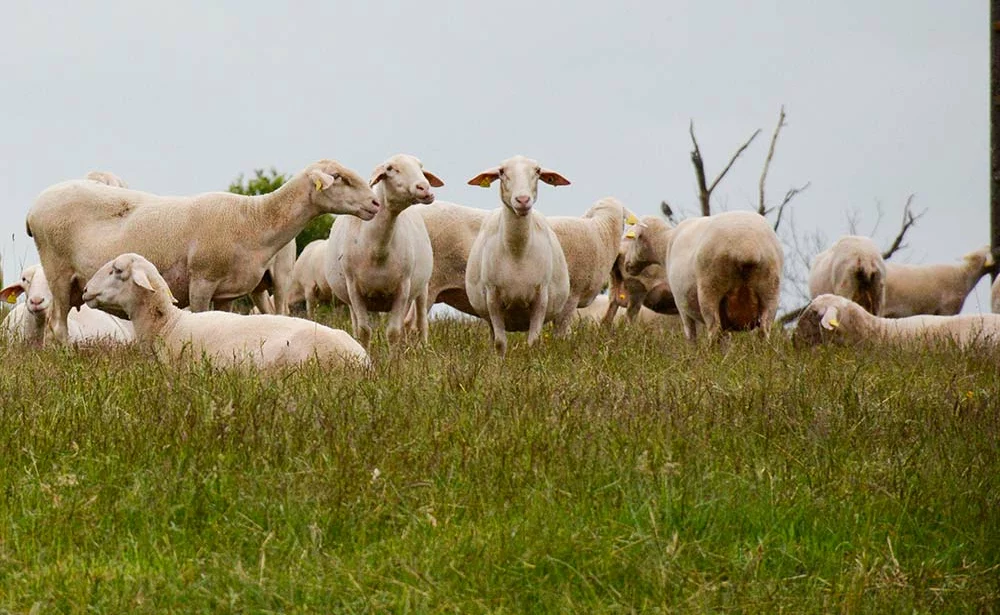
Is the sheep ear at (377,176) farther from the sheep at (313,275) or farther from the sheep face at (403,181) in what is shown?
the sheep at (313,275)

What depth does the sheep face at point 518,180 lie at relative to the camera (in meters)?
11.1

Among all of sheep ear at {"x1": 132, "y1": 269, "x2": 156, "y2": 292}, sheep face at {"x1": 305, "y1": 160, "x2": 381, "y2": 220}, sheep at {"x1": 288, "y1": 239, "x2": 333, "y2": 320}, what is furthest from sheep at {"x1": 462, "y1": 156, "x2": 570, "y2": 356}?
sheep at {"x1": 288, "y1": 239, "x2": 333, "y2": 320}

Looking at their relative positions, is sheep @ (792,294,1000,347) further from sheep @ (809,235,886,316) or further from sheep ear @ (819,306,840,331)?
sheep @ (809,235,886,316)

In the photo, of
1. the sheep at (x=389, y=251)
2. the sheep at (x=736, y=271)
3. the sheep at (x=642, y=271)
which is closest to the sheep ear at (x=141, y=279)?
the sheep at (x=389, y=251)

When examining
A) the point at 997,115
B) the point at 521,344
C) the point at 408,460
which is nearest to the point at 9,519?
the point at 408,460

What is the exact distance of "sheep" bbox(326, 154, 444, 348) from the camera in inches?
463

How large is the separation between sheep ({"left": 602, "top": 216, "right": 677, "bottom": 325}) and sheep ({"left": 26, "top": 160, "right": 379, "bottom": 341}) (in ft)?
19.3

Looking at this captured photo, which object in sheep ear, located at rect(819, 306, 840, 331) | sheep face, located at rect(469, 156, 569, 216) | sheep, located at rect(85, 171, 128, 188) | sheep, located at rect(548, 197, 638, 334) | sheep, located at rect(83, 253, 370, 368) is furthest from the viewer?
sheep, located at rect(85, 171, 128, 188)

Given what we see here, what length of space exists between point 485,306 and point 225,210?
2.40 metres

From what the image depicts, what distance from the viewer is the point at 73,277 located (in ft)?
40.4

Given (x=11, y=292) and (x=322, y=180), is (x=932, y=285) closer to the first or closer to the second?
(x=322, y=180)

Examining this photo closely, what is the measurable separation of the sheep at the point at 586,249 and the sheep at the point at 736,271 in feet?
6.01

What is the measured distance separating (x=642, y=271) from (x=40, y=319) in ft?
27.7

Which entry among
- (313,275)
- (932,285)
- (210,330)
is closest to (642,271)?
(313,275)
